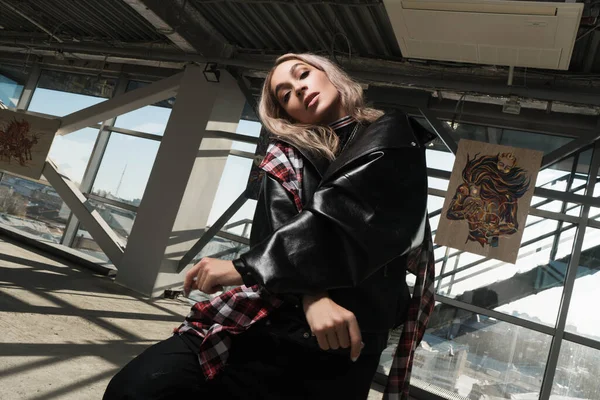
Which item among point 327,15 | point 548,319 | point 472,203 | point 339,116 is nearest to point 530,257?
point 548,319

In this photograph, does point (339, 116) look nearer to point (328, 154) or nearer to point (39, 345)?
point (328, 154)

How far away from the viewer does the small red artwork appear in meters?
8.09

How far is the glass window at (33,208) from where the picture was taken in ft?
29.0

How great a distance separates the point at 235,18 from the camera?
588cm

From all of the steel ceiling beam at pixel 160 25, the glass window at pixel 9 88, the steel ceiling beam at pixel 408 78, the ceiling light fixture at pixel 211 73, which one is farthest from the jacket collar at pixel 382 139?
the glass window at pixel 9 88

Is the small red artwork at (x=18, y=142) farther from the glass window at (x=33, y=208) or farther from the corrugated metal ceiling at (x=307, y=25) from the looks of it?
the corrugated metal ceiling at (x=307, y=25)

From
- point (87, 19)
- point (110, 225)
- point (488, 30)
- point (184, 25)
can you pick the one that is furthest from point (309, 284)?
point (110, 225)

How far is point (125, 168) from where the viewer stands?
842 cm

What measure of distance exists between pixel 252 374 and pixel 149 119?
8150 millimetres

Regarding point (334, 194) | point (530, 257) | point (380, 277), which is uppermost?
point (530, 257)

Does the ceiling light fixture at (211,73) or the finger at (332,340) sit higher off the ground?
the ceiling light fixture at (211,73)

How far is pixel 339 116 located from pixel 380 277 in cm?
41

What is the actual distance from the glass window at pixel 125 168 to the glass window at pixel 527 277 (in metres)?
5.02

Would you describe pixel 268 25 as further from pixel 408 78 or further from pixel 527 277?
pixel 527 277
